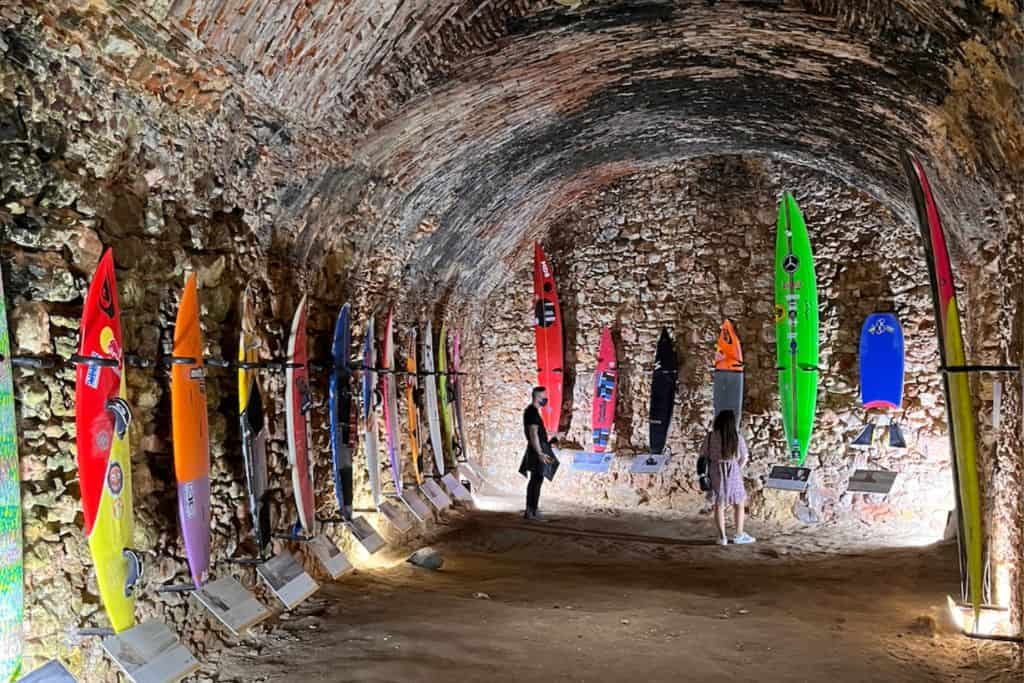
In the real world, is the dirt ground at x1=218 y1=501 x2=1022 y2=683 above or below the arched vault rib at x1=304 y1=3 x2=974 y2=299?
below

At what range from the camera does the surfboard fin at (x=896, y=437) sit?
5609 millimetres

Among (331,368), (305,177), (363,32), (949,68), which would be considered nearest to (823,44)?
(949,68)

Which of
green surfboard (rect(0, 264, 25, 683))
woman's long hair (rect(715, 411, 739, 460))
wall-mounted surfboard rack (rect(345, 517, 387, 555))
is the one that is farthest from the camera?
woman's long hair (rect(715, 411, 739, 460))

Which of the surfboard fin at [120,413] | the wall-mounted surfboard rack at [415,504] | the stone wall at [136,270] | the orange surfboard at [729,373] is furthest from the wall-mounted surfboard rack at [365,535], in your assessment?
the orange surfboard at [729,373]

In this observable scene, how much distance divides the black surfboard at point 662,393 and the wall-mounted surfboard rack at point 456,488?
5.14ft

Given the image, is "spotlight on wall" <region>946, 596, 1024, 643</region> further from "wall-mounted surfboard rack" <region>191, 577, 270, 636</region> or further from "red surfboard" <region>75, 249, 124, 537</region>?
"red surfboard" <region>75, 249, 124, 537</region>

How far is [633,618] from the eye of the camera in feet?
11.8

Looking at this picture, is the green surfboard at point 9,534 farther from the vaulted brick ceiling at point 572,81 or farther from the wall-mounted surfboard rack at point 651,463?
the wall-mounted surfboard rack at point 651,463

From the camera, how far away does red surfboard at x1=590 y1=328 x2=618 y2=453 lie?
22.0 ft

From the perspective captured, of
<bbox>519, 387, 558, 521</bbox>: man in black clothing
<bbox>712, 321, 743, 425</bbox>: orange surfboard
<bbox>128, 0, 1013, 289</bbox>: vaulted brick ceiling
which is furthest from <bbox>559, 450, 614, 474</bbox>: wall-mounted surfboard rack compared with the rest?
<bbox>128, 0, 1013, 289</bbox>: vaulted brick ceiling

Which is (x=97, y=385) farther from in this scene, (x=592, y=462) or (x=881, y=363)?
(x=881, y=363)

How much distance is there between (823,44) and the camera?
10.8 ft

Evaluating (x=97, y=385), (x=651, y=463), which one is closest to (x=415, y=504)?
(x=651, y=463)

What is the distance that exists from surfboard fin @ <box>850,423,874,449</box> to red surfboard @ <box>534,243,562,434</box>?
2.40m
